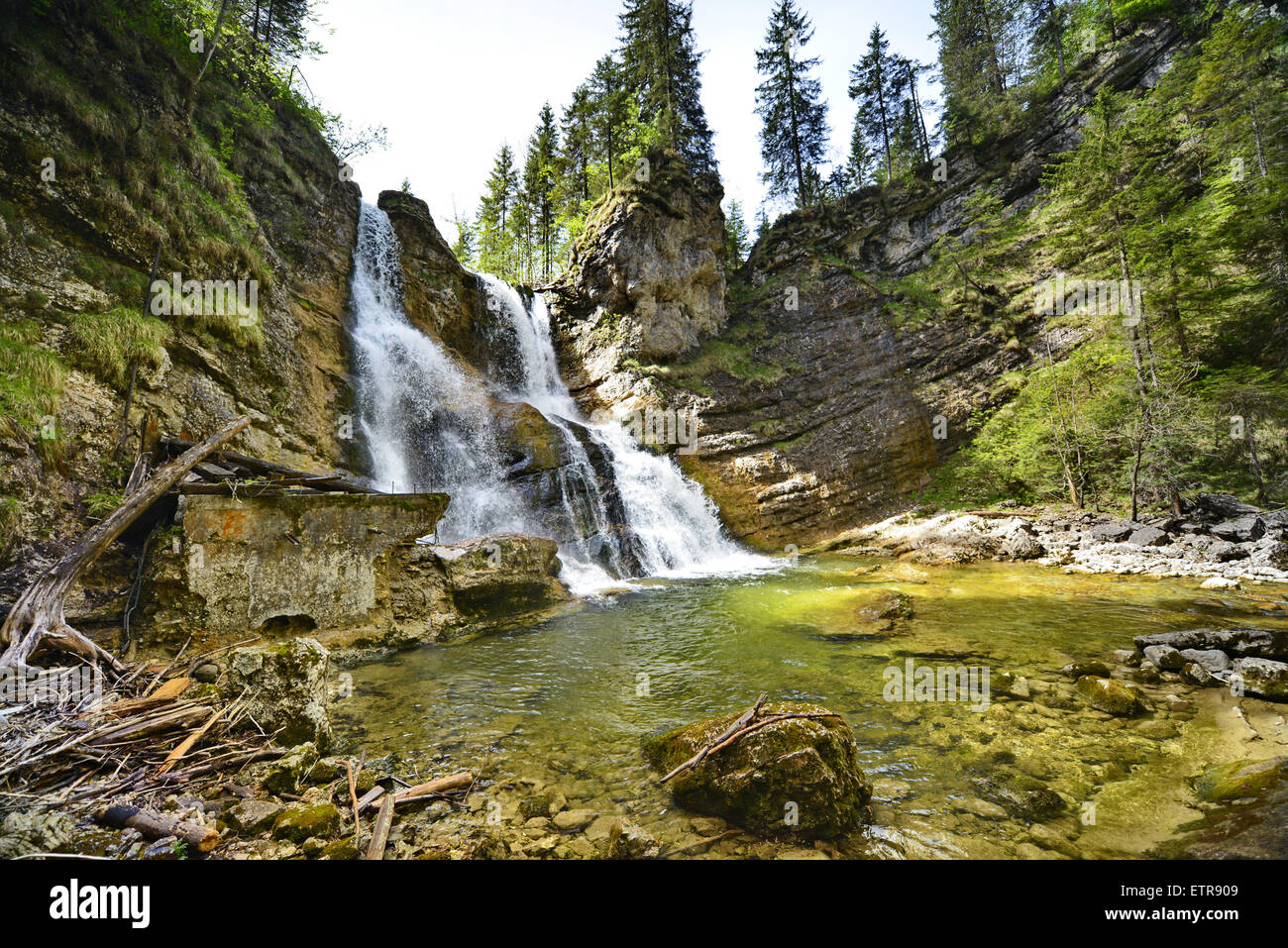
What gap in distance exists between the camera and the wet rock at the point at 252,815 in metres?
2.87

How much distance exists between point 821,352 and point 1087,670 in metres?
20.7

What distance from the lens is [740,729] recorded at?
3525mm

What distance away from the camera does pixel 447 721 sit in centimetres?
488

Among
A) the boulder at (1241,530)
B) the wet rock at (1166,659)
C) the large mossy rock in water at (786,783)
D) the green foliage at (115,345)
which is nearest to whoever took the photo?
the large mossy rock in water at (786,783)

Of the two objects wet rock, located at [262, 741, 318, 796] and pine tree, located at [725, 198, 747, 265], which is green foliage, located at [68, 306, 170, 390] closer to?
wet rock, located at [262, 741, 318, 796]

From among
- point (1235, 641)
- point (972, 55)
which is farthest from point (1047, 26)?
point (1235, 641)

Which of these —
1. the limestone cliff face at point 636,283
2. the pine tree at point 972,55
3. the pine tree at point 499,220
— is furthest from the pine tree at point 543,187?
the pine tree at point 972,55

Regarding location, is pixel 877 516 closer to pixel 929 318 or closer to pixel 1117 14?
pixel 929 318

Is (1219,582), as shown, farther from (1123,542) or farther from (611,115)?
(611,115)

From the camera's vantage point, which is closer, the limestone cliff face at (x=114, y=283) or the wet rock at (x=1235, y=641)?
the wet rock at (x=1235, y=641)

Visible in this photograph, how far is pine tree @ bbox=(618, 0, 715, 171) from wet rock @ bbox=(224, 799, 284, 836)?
33570mm
